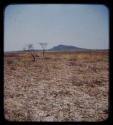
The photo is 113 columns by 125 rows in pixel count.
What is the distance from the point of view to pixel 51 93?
2783 mm

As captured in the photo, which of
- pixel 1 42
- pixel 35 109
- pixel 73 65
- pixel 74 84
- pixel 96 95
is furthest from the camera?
pixel 73 65

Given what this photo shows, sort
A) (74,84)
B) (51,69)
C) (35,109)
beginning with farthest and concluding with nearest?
(51,69)
(74,84)
(35,109)

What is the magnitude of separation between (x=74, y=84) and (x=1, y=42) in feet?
5.49

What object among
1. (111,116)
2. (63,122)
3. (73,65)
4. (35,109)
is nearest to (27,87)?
(35,109)

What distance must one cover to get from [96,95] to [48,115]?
0.86 metres

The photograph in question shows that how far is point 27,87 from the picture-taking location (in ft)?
9.66

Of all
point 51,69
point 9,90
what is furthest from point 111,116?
point 51,69

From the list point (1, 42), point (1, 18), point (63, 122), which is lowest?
point (63, 122)

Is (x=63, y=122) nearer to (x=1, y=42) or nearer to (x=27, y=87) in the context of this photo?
(x=1, y=42)

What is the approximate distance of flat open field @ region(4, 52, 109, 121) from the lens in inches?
81.3

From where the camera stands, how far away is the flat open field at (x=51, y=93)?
2.06 metres

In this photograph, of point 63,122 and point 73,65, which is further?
point 73,65

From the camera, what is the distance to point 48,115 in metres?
2.18

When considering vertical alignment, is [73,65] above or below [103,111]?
above
